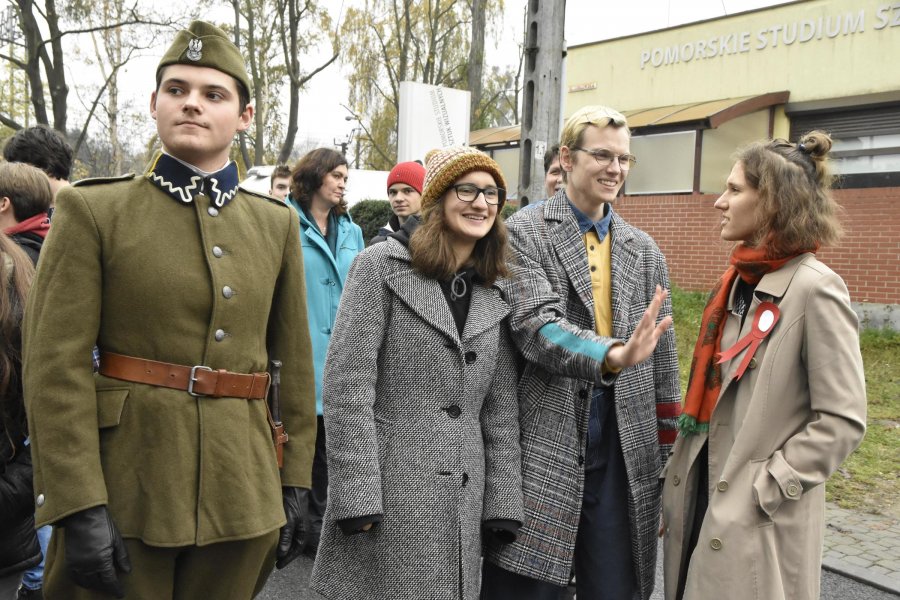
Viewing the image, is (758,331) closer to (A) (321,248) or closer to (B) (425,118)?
(A) (321,248)

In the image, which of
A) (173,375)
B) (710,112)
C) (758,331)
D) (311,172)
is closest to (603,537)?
(758,331)

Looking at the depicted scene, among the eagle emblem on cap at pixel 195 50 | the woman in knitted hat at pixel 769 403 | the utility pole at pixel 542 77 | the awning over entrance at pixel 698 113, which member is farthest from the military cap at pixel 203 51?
the awning over entrance at pixel 698 113

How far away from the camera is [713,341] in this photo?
2.97m

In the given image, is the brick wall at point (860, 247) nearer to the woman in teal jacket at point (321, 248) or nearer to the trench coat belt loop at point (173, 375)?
the woman in teal jacket at point (321, 248)

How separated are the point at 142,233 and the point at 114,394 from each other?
1.36ft

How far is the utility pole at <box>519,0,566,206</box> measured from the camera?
22.5 ft

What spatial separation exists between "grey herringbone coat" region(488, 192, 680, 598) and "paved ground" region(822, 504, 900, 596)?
2.25m

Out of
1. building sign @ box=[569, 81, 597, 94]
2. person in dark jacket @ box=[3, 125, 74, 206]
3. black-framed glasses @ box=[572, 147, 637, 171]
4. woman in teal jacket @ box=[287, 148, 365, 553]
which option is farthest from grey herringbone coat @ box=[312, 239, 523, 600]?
building sign @ box=[569, 81, 597, 94]

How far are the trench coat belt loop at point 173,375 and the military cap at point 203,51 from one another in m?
0.80

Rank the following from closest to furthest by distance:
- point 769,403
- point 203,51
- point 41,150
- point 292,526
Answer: point 203,51, point 292,526, point 769,403, point 41,150

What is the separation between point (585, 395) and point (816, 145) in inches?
44.7

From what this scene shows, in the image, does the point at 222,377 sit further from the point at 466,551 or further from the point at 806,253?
the point at 806,253

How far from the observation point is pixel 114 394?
2.13 m

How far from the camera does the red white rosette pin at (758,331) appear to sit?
106 inches
